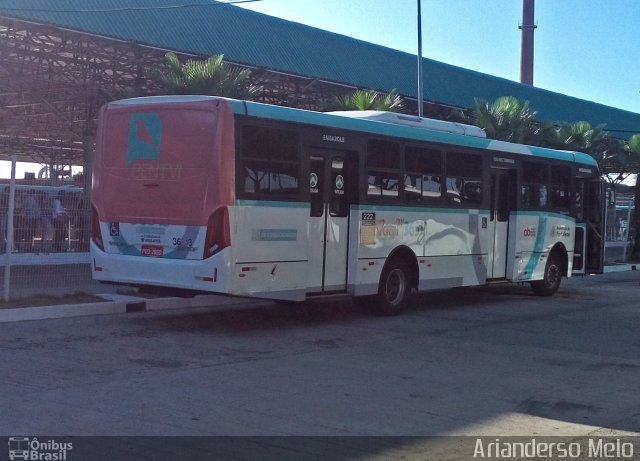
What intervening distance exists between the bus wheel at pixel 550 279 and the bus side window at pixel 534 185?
5.04 ft

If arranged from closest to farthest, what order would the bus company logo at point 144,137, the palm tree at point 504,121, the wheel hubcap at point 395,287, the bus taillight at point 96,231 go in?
the bus company logo at point 144,137 → the bus taillight at point 96,231 → the wheel hubcap at point 395,287 → the palm tree at point 504,121

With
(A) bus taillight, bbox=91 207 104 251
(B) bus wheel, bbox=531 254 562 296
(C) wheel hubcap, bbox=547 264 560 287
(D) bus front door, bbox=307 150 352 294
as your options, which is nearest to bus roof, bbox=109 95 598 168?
(D) bus front door, bbox=307 150 352 294

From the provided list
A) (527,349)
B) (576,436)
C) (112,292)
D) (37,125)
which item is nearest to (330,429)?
(576,436)

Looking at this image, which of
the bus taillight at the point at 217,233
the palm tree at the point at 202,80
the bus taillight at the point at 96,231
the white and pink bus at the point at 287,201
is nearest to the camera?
the bus taillight at the point at 217,233

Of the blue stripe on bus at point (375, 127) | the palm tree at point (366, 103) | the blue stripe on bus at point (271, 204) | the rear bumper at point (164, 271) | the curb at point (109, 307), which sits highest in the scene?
the palm tree at point (366, 103)

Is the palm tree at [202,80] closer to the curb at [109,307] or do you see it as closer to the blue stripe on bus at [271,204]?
the curb at [109,307]

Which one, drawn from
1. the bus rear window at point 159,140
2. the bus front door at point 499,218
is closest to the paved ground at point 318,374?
the bus front door at point 499,218

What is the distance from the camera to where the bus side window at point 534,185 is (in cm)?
1762

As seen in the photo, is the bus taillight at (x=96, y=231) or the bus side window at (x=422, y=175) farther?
the bus side window at (x=422, y=175)

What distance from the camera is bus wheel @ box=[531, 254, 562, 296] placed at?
1873cm

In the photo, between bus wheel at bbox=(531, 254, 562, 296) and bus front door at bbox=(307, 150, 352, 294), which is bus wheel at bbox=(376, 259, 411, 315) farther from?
bus wheel at bbox=(531, 254, 562, 296)

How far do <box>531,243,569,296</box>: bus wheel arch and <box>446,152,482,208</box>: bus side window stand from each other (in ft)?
11.5

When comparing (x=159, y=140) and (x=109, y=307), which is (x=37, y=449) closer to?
(x=159, y=140)

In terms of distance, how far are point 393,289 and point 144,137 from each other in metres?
5.23
